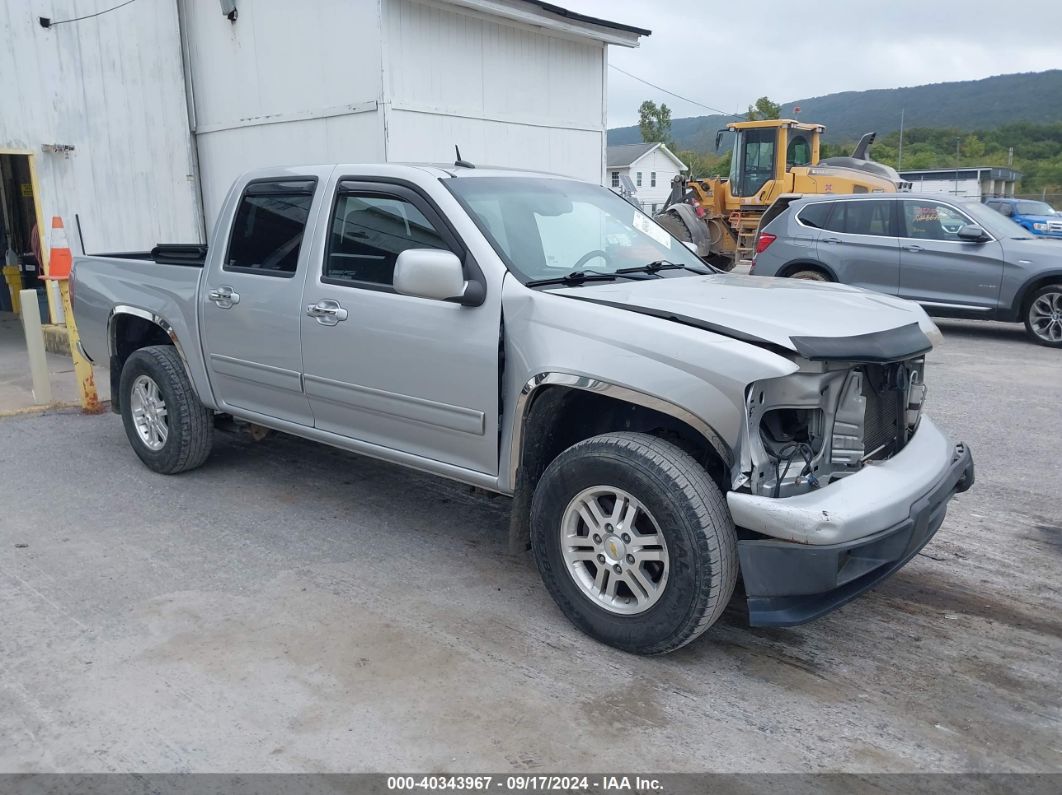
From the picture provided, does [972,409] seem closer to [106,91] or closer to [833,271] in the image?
[833,271]

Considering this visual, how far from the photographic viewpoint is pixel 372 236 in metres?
4.60

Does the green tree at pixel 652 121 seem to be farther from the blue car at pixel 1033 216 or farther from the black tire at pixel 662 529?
the black tire at pixel 662 529

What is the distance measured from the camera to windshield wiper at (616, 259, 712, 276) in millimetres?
4497

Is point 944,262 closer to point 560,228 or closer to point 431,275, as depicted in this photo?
point 560,228

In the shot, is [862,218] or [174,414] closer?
[174,414]

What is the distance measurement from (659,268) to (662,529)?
169cm

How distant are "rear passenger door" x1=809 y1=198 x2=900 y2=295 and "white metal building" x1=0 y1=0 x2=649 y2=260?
3.87m

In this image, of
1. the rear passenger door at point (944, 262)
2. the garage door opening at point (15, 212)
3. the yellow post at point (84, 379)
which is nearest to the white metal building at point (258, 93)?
the garage door opening at point (15, 212)

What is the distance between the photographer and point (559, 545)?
375 centimetres

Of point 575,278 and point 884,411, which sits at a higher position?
point 575,278

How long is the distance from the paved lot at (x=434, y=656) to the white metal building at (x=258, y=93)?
21.4 ft

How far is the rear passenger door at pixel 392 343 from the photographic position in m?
4.04

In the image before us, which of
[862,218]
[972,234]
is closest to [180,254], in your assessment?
[862,218]

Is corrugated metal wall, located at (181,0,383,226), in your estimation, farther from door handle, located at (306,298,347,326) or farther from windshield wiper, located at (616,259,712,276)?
windshield wiper, located at (616,259,712,276)
